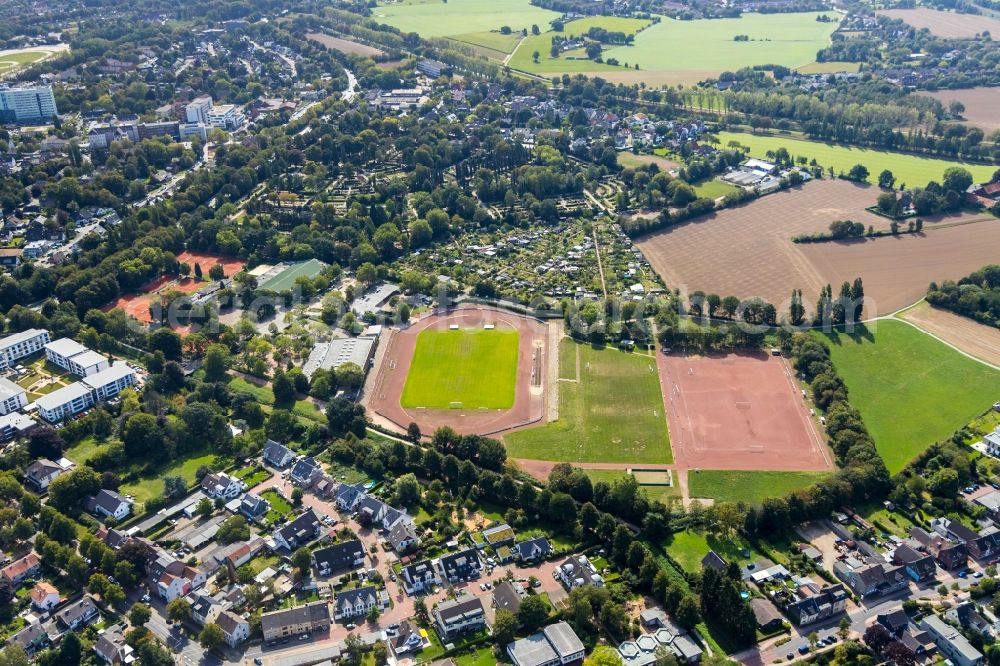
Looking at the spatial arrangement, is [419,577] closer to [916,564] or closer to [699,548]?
[699,548]

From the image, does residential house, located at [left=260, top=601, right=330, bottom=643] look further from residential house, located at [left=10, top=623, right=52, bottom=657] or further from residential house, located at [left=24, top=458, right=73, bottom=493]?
residential house, located at [left=24, top=458, right=73, bottom=493]

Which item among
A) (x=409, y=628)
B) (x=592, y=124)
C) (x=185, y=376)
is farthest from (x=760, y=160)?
(x=409, y=628)

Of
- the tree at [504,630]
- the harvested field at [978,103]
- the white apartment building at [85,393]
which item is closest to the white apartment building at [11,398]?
the white apartment building at [85,393]

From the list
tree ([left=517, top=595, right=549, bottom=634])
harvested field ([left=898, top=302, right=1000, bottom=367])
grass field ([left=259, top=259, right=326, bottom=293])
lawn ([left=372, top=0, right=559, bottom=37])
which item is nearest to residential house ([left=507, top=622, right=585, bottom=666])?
tree ([left=517, top=595, right=549, bottom=634])

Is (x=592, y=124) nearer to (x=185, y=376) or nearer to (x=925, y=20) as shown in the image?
(x=185, y=376)

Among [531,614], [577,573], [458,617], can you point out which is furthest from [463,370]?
[531,614]

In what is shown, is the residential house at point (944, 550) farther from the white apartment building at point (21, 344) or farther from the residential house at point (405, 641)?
the white apartment building at point (21, 344)
